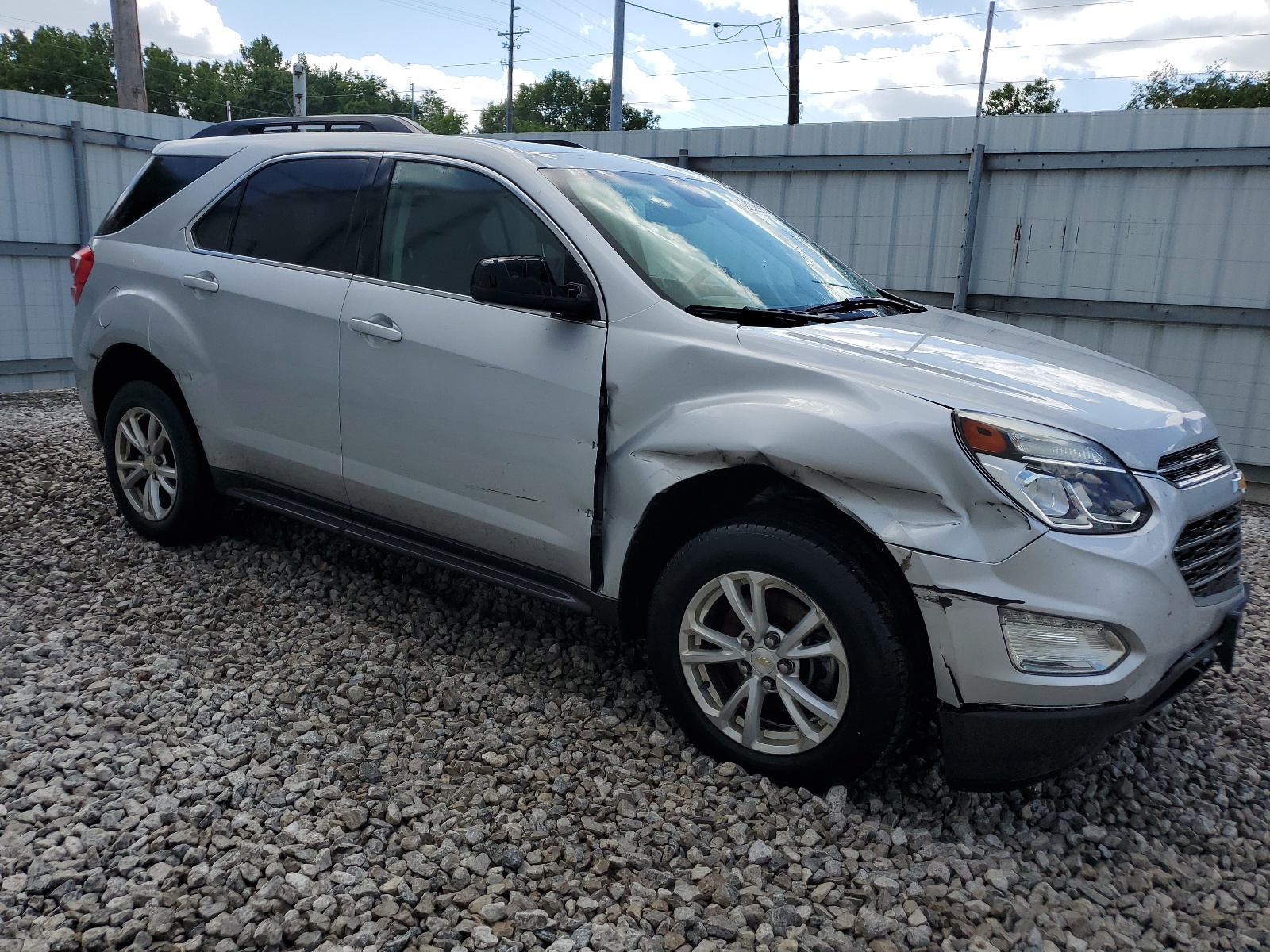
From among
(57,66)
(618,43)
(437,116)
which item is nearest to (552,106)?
(437,116)

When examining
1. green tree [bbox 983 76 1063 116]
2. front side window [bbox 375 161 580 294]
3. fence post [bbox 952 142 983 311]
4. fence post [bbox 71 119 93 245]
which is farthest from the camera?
green tree [bbox 983 76 1063 116]

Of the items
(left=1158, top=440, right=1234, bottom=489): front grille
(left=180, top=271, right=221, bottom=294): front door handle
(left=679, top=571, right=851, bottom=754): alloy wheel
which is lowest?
(left=679, top=571, right=851, bottom=754): alloy wheel

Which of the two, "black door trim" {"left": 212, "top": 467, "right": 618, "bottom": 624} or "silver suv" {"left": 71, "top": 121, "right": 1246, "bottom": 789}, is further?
"black door trim" {"left": 212, "top": 467, "right": 618, "bottom": 624}

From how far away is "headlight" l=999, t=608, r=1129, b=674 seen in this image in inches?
92.0

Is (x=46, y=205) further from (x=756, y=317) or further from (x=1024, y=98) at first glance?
(x=1024, y=98)

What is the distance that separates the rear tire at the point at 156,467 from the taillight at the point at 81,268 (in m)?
0.56

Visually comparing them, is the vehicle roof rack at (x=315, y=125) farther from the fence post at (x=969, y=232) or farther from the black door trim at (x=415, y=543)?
the fence post at (x=969, y=232)

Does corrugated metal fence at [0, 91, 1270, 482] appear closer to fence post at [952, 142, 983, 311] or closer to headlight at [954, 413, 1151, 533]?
fence post at [952, 142, 983, 311]

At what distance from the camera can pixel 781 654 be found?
2686 millimetres

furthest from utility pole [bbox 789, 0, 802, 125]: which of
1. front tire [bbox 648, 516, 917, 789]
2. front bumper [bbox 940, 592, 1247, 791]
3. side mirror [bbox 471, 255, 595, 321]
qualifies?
front bumper [bbox 940, 592, 1247, 791]

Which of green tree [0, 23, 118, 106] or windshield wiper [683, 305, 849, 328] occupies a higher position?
green tree [0, 23, 118, 106]

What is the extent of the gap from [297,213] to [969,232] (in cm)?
597

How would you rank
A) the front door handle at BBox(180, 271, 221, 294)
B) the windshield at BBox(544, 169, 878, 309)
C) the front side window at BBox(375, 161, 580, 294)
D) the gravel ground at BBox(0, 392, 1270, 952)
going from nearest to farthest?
the gravel ground at BBox(0, 392, 1270, 952), the windshield at BBox(544, 169, 878, 309), the front side window at BBox(375, 161, 580, 294), the front door handle at BBox(180, 271, 221, 294)

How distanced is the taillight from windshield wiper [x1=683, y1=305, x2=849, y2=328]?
3199 mm
